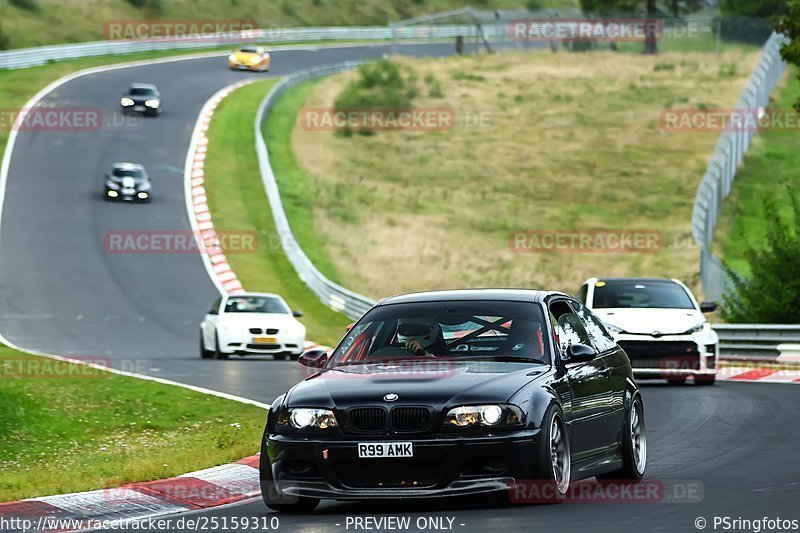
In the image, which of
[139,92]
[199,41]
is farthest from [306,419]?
[199,41]

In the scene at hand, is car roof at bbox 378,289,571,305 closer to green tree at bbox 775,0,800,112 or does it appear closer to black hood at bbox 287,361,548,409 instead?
black hood at bbox 287,361,548,409

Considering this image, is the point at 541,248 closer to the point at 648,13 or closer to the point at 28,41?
the point at 648,13

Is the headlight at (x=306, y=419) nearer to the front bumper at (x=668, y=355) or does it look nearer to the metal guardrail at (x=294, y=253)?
the front bumper at (x=668, y=355)

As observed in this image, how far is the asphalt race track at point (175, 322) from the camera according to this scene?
9.70 m

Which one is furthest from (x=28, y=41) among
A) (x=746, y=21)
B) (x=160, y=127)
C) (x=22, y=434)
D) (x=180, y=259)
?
(x=22, y=434)

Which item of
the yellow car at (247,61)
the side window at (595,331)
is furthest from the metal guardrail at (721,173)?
the yellow car at (247,61)

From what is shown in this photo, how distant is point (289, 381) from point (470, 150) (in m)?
40.5

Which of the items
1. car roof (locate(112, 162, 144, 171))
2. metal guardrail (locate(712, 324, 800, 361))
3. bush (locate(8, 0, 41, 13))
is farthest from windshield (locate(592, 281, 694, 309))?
bush (locate(8, 0, 41, 13))

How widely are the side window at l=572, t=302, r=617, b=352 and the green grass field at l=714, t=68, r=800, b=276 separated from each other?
99.0 ft

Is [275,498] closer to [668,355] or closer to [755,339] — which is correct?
[668,355]

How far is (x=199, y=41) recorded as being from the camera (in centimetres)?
8712

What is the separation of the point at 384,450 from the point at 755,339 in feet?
62.3

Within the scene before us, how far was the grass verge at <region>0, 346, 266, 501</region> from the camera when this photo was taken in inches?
476

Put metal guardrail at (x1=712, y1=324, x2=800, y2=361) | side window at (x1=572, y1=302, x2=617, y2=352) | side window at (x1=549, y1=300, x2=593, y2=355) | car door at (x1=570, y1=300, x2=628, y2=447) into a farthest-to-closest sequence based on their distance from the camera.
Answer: metal guardrail at (x1=712, y1=324, x2=800, y2=361)
side window at (x1=572, y1=302, x2=617, y2=352)
car door at (x1=570, y1=300, x2=628, y2=447)
side window at (x1=549, y1=300, x2=593, y2=355)
